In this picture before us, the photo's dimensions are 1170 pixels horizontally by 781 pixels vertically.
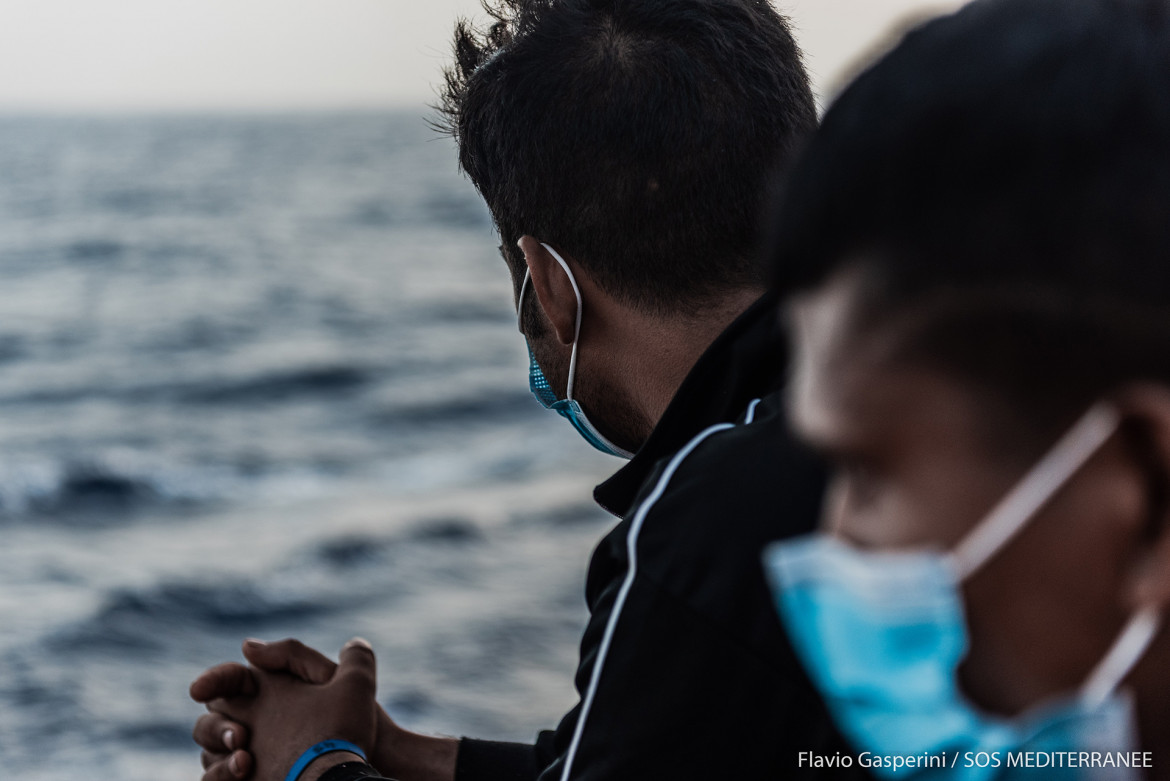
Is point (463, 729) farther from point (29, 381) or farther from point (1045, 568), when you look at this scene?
point (29, 381)

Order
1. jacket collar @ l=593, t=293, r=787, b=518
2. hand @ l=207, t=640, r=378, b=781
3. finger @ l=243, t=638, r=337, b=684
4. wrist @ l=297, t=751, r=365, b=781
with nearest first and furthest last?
jacket collar @ l=593, t=293, r=787, b=518 < wrist @ l=297, t=751, r=365, b=781 < hand @ l=207, t=640, r=378, b=781 < finger @ l=243, t=638, r=337, b=684

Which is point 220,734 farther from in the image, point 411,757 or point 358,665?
point 411,757

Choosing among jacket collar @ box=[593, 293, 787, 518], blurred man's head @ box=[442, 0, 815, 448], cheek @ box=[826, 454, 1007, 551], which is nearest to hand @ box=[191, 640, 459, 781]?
blurred man's head @ box=[442, 0, 815, 448]

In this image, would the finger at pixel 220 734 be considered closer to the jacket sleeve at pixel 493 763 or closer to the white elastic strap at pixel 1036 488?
the jacket sleeve at pixel 493 763

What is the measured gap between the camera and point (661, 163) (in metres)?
2.17

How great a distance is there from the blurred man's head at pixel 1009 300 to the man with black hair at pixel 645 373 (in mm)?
548

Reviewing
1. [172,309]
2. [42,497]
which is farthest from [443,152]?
[42,497]

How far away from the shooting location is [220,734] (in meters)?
2.62

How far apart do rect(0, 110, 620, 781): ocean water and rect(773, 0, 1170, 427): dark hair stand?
202cm

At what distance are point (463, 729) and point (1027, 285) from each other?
6.04m

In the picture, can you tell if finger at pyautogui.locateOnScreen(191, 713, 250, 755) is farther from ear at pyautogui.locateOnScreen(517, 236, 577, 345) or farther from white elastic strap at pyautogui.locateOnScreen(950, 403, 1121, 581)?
white elastic strap at pyautogui.locateOnScreen(950, 403, 1121, 581)

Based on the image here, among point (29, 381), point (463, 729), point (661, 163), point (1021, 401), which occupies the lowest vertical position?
point (463, 729)

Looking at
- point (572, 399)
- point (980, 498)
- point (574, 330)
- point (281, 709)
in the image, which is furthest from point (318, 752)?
point (980, 498)

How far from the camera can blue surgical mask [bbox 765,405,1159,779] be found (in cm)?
95
